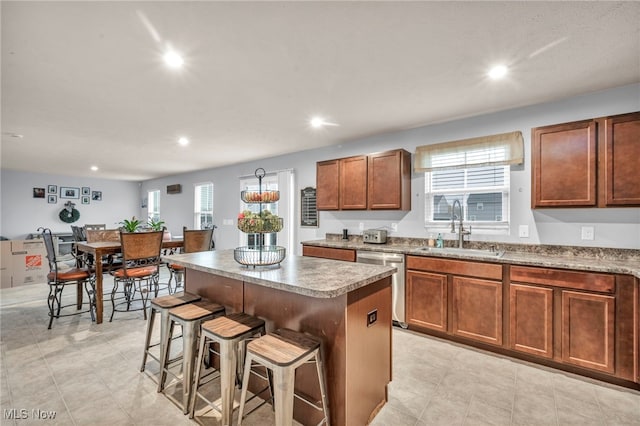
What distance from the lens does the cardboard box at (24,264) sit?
4.96 metres

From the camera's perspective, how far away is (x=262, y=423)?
5.74 ft

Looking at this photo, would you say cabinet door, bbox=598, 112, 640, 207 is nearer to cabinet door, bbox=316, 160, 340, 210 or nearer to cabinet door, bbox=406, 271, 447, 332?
cabinet door, bbox=406, 271, 447, 332

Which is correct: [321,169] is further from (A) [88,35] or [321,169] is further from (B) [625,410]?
(B) [625,410]

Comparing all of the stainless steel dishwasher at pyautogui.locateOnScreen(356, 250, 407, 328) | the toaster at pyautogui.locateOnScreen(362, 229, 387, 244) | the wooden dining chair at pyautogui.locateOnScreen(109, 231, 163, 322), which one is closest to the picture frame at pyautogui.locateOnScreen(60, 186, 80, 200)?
the wooden dining chair at pyautogui.locateOnScreen(109, 231, 163, 322)

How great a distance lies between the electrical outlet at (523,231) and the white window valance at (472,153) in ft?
2.21

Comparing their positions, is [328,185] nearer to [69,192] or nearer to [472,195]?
[472,195]

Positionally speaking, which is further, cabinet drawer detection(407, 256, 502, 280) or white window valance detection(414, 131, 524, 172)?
white window valance detection(414, 131, 524, 172)

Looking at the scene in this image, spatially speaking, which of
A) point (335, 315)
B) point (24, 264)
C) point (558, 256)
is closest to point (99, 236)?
point (24, 264)

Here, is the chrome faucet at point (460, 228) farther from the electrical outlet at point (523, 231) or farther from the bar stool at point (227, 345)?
the bar stool at point (227, 345)

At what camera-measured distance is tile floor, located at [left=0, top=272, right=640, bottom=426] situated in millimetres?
1808

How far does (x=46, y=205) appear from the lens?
720 centimetres

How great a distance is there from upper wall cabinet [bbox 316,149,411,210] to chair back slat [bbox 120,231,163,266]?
2.28 metres

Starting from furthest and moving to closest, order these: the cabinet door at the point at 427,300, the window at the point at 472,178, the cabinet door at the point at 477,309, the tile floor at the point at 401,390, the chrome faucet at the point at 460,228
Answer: the chrome faucet at the point at 460,228 < the window at the point at 472,178 < the cabinet door at the point at 427,300 < the cabinet door at the point at 477,309 < the tile floor at the point at 401,390

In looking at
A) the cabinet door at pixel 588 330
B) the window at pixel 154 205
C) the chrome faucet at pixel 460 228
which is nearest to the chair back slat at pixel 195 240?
the chrome faucet at pixel 460 228
